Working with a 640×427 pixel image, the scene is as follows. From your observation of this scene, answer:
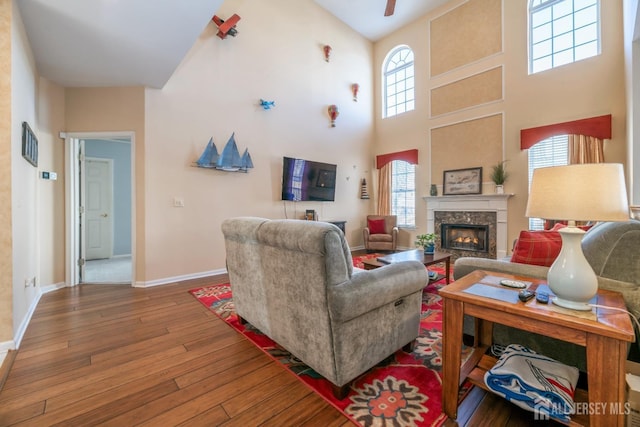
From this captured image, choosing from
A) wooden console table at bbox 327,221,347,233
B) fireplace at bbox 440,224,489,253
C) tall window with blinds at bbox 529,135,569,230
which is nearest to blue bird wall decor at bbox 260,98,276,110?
wooden console table at bbox 327,221,347,233

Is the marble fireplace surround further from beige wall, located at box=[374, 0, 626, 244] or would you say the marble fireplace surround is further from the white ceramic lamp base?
the white ceramic lamp base

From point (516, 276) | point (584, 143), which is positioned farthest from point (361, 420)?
point (584, 143)

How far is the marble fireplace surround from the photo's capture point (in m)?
4.96

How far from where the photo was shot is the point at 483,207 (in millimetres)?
5172

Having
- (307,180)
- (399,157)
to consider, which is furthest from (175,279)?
(399,157)

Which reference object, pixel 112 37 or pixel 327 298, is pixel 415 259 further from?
pixel 112 37

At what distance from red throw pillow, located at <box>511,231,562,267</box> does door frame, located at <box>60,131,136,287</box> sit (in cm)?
428

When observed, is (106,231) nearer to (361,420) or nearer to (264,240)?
(264,240)

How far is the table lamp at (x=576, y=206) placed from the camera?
106 centimetres

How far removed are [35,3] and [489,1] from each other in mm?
6657

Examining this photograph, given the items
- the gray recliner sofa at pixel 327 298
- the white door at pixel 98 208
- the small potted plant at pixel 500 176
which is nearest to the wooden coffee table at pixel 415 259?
the gray recliner sofa at pixel 327 298

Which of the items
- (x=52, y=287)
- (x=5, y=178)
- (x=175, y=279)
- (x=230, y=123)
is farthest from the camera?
(x=230, y=123)

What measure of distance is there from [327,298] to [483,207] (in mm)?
4872

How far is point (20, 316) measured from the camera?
2.26m
